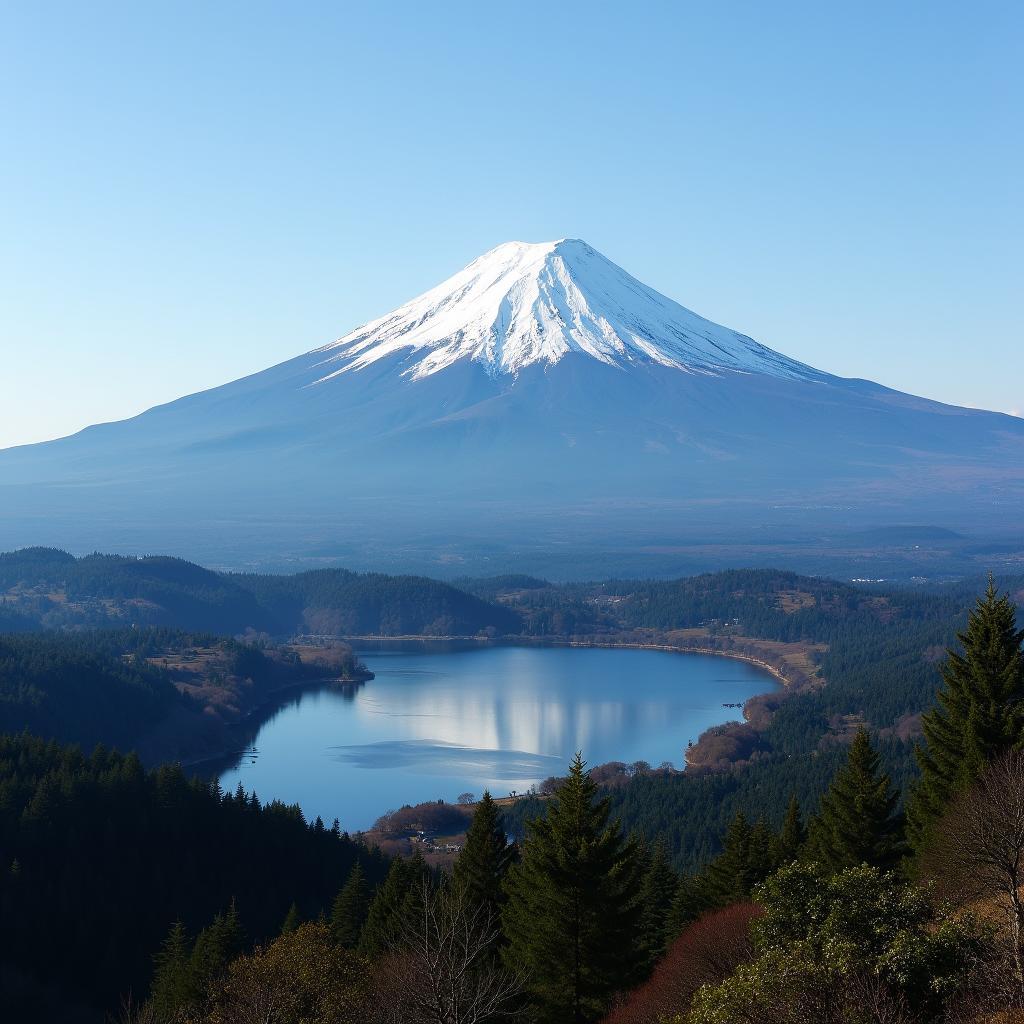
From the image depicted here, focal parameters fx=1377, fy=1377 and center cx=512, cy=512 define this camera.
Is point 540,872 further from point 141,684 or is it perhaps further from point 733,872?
point 141,684

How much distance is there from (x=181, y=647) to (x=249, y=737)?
2225 cm

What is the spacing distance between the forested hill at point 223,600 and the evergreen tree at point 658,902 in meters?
101

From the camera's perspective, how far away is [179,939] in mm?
30891

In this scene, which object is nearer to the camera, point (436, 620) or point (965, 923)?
point (965, 923)

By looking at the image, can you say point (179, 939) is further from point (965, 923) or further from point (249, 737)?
point (249, 737)

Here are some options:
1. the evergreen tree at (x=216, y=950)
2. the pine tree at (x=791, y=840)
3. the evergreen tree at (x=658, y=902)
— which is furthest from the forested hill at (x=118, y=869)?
the pine tree at (x=791, y=840)

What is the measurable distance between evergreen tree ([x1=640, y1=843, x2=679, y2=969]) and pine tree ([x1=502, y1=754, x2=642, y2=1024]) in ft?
9.36

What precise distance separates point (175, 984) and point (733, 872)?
37.3 feet

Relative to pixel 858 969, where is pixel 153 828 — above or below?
below

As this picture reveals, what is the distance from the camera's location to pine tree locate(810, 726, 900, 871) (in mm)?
23227

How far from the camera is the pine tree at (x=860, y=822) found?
76.2 ft

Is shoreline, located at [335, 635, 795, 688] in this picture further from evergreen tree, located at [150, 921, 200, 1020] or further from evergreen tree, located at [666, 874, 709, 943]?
evergreen tree, located at [150, 921, 200, 1020]

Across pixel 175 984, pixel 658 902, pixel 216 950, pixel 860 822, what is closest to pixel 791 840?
pixel 658 902

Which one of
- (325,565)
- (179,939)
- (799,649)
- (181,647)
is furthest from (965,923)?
(325,565)
